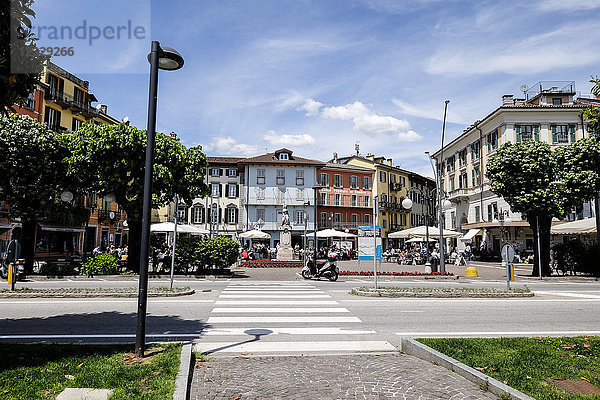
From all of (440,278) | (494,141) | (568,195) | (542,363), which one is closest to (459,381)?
(542,363)

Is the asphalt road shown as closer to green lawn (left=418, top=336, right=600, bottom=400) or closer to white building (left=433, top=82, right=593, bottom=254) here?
green lawn (left=418, top=336, right=600, bottom=400)

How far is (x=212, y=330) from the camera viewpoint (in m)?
8.28

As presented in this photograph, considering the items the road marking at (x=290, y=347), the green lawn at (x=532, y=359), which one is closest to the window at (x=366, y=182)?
the green lawn at (x=532, y=359)

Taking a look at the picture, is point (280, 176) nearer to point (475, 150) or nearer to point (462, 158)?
point (462, 158)

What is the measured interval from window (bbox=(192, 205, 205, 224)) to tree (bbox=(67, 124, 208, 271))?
1360 inches

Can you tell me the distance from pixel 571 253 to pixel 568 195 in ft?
11.6

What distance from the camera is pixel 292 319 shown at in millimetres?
9453

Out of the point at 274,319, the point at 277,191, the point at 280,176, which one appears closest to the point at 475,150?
the point at 280,176

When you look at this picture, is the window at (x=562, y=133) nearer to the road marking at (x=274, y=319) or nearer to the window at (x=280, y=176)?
the window at (x=280, y=176)

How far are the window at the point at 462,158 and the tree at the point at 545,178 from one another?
2703cm

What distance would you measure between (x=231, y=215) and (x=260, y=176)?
267 inches

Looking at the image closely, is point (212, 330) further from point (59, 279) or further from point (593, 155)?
point (593, 155)

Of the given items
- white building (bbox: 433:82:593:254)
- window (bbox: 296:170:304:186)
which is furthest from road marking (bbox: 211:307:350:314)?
window (bbox: 296:170:304:186)

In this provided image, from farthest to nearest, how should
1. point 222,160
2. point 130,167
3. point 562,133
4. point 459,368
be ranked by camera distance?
point 222,160, point 562,133, point 130,167, point 459,368
